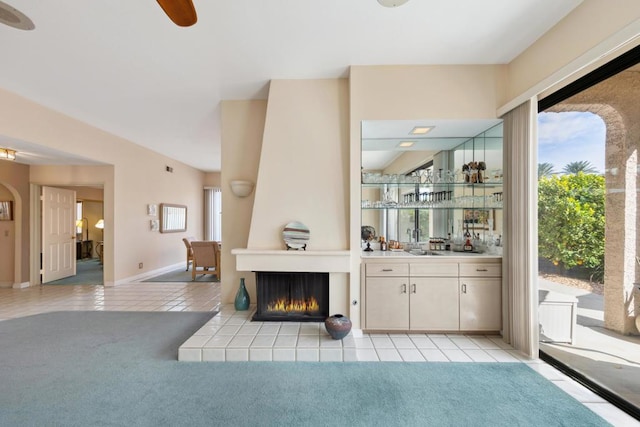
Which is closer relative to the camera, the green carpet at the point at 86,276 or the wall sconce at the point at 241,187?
the wall sconce at the point at 241,187

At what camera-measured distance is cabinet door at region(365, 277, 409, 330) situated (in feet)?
9.85

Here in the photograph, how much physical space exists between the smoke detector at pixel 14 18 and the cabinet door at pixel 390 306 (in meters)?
3.94

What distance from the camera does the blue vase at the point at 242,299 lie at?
11.5 ft

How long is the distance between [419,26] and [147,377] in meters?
3.78

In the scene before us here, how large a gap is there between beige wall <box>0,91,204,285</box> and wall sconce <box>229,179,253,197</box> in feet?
9.59

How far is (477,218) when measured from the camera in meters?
3.44

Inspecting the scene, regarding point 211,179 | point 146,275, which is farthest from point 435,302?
point 211,179

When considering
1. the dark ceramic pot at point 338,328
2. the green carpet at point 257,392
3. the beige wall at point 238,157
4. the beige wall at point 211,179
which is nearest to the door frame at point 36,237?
the green carpet at point 257,392

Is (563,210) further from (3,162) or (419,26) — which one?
(3,162)

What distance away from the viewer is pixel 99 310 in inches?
155

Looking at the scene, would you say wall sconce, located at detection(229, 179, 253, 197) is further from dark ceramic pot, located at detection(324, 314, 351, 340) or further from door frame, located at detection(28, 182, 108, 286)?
door frame, located at detection(28, 182, 108, 286)

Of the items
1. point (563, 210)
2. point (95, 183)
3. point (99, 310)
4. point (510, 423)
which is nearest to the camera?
point (510, 423)

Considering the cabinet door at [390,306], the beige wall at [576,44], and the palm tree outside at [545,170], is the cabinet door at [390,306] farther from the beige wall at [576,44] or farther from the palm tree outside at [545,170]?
the beige wall at [576,44]

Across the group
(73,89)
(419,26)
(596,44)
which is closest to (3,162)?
(73,89)
